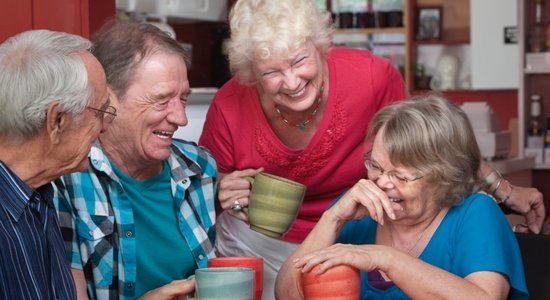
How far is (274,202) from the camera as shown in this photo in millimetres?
1894

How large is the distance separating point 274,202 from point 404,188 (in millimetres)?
264

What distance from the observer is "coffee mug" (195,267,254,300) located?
4.91 ft

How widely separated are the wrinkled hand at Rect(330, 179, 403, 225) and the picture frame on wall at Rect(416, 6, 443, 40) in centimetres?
595

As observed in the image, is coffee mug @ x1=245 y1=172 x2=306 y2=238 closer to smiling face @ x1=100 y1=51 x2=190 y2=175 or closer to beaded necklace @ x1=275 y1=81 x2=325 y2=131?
smiling face @ x1=100 y1=51 x2=190 y2=175

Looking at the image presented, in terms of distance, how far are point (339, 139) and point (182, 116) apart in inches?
22.8

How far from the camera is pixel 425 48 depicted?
787cm

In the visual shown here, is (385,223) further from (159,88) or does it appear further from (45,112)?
(45,112)

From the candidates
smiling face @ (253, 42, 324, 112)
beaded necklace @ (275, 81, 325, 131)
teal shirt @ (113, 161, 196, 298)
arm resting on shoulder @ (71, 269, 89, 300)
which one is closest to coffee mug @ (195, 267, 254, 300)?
arm resting on shoulder @ (71, 269, 89, 300)

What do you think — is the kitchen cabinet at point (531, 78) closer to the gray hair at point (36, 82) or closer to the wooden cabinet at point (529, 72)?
the wooden cabinet at point (529, 72)

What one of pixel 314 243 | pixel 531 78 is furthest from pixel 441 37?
pixel 314 243

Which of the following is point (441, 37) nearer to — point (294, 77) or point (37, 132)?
point (294, 77)

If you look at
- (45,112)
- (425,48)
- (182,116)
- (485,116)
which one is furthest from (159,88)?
(425,48)

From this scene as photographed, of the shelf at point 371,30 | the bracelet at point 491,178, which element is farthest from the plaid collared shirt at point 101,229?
the shelf at point 371,30

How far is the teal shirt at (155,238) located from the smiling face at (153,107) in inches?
3.6
